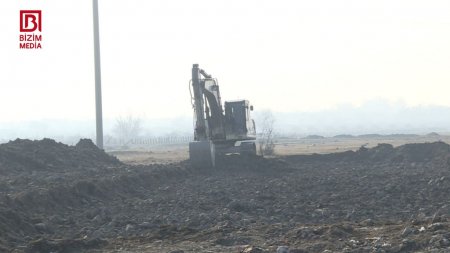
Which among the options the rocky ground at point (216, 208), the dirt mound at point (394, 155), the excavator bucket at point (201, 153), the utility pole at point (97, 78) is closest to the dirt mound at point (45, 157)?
the rocky ground at point (216, 208)

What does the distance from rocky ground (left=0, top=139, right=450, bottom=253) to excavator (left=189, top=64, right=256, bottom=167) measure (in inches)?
25.0

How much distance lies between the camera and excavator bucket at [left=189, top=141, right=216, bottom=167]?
3216cm

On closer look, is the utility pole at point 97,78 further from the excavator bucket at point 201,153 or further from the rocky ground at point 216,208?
the excavator bucket at point 201,153

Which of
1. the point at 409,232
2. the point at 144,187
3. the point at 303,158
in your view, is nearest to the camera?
the point at 409,232

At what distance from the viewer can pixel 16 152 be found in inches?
1272

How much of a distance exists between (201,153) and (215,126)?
99.1 inches

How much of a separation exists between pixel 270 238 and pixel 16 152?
21948 mm

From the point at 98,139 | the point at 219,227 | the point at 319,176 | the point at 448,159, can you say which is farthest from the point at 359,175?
the point at 98,139

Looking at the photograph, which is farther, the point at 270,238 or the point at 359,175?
the point at 359,175

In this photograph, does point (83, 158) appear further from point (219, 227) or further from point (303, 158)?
point (219, 227)

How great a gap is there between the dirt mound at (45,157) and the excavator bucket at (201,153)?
17.2 ft

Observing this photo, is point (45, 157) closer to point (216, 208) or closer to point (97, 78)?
point (97, 78)

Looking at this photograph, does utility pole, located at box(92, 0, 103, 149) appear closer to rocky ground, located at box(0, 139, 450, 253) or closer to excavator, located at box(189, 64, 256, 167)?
rocky ground, located at box(0, 139, 450, 253)

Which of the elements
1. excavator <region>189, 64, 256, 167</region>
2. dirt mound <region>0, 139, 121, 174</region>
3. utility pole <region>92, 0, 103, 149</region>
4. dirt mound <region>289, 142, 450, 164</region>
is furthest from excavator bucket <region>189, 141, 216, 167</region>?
utility pole <region>92, 0, 103, 149</region>
